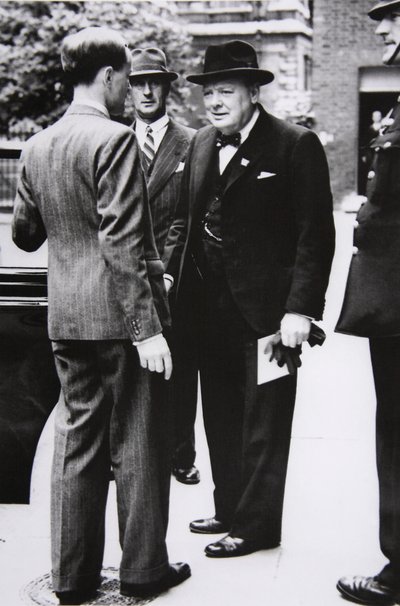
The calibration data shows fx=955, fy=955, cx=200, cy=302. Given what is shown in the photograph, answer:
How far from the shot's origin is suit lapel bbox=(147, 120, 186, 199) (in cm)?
493

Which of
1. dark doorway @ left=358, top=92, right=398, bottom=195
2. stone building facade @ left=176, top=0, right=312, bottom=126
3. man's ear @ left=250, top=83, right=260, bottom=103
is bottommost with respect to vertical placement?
man's ear @ left=250, top=83, right=260, bottom=103

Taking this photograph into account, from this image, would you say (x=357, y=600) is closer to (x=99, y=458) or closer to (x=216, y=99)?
(x=99, y=458)

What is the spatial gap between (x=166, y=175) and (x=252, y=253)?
1.17 meters

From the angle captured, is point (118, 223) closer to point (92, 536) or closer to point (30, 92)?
point (92, 536)

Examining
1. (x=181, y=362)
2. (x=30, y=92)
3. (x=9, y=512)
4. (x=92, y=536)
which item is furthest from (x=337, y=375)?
(x=30, y=92)

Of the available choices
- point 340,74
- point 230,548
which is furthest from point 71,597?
point 340,74

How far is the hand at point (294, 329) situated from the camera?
12.6 ft

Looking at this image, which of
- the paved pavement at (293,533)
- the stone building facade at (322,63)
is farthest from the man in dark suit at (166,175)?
the stone building facade at (322,63)

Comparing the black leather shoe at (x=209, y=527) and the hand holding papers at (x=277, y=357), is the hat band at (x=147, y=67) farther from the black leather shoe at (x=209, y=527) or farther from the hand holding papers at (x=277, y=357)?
the black leather shoe at (x=209, y=527)

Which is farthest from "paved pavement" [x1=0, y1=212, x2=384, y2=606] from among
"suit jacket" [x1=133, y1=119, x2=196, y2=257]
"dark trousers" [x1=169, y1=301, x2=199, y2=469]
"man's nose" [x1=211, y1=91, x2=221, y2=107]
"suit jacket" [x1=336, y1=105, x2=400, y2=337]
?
"man's nose" [x1=211, y1=91, x2=221, y2=107]

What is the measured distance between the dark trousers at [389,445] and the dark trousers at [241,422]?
0.60 meters

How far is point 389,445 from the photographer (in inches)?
137

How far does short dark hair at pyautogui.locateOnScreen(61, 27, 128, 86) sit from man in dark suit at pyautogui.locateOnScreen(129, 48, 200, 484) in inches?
59.0

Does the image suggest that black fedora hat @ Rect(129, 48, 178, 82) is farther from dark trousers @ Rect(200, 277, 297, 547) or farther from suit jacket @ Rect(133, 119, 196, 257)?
dark trousers @ Rect(200, 277, 297, 547)
